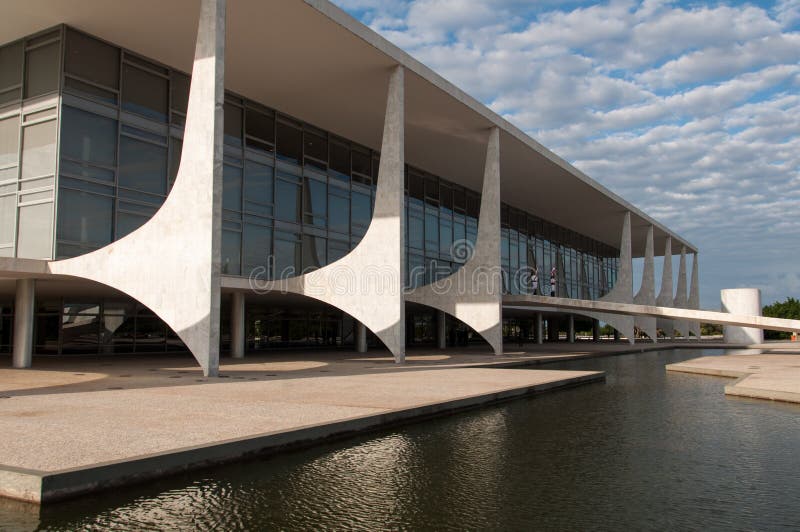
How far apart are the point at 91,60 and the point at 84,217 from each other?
4612 mm

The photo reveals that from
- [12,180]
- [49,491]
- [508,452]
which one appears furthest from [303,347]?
[49,491]

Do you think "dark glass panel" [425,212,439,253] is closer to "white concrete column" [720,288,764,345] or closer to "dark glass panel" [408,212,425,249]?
"dark glass panel" [408,212,425,249]

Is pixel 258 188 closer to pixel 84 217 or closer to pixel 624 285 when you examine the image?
pixel 84 217

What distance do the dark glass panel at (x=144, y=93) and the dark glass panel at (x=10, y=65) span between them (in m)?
3.00

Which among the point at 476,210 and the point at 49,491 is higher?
the point at 476,210

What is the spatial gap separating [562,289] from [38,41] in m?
36.7

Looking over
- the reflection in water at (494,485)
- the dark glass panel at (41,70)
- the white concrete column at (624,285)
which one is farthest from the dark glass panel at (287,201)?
the white concrete column at (624,285)

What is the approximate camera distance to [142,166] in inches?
774

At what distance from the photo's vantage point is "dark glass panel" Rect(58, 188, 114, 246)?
17828mm

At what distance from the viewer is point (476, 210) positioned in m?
36.4

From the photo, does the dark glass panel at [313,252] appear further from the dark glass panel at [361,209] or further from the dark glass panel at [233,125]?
the dark glass panel at [233,125]

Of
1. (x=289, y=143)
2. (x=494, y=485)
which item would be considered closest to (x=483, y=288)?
(x=289, y=143)

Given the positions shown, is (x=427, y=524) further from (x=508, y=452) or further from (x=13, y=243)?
(x=13, y=243)

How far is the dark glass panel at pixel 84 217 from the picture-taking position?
1783cm
